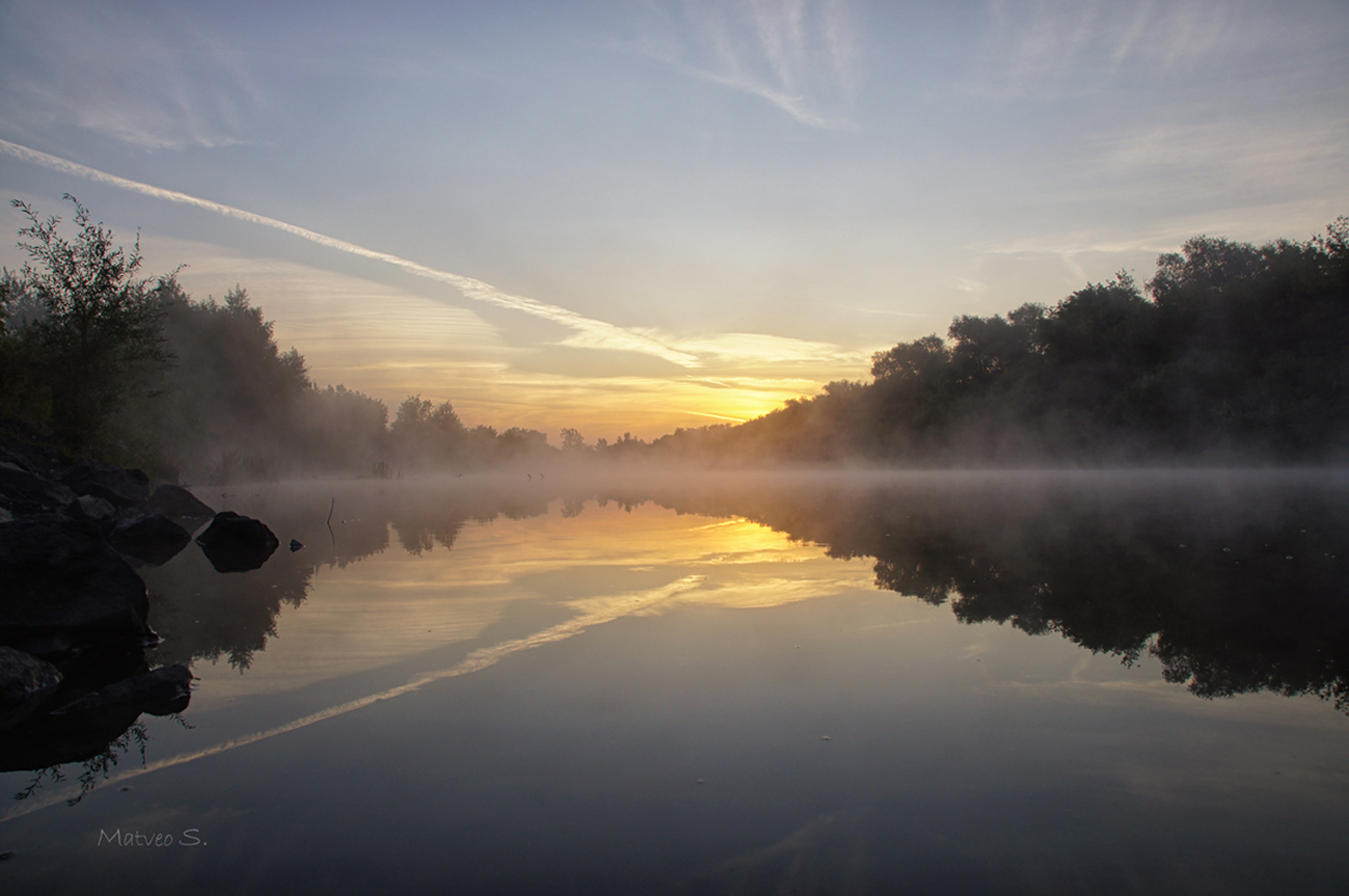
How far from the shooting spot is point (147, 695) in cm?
455

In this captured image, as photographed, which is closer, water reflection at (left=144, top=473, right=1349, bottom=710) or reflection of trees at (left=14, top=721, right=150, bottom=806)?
reflection of trees at (left=14, top=721, right=150, bottom=806)

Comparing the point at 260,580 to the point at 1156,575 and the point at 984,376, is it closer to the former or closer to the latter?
the point at 1156,575

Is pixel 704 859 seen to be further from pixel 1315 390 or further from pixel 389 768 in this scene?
pixel 1315 390

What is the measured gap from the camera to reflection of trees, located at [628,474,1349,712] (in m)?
4.98

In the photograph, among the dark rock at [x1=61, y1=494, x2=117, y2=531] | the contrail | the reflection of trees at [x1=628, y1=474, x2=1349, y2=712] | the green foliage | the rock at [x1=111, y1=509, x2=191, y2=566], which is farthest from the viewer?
the green foliage

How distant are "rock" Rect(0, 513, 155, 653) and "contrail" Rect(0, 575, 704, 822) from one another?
3.09 m

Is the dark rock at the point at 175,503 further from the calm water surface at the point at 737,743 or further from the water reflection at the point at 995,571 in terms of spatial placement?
the calm water surface at the point at 737,743

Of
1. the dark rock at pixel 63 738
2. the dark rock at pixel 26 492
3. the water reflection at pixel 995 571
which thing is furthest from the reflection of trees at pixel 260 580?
the dark rock at pixel 26 492

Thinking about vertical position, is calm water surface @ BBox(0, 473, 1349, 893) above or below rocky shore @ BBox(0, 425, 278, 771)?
below

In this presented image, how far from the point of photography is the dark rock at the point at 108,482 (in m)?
15.2
